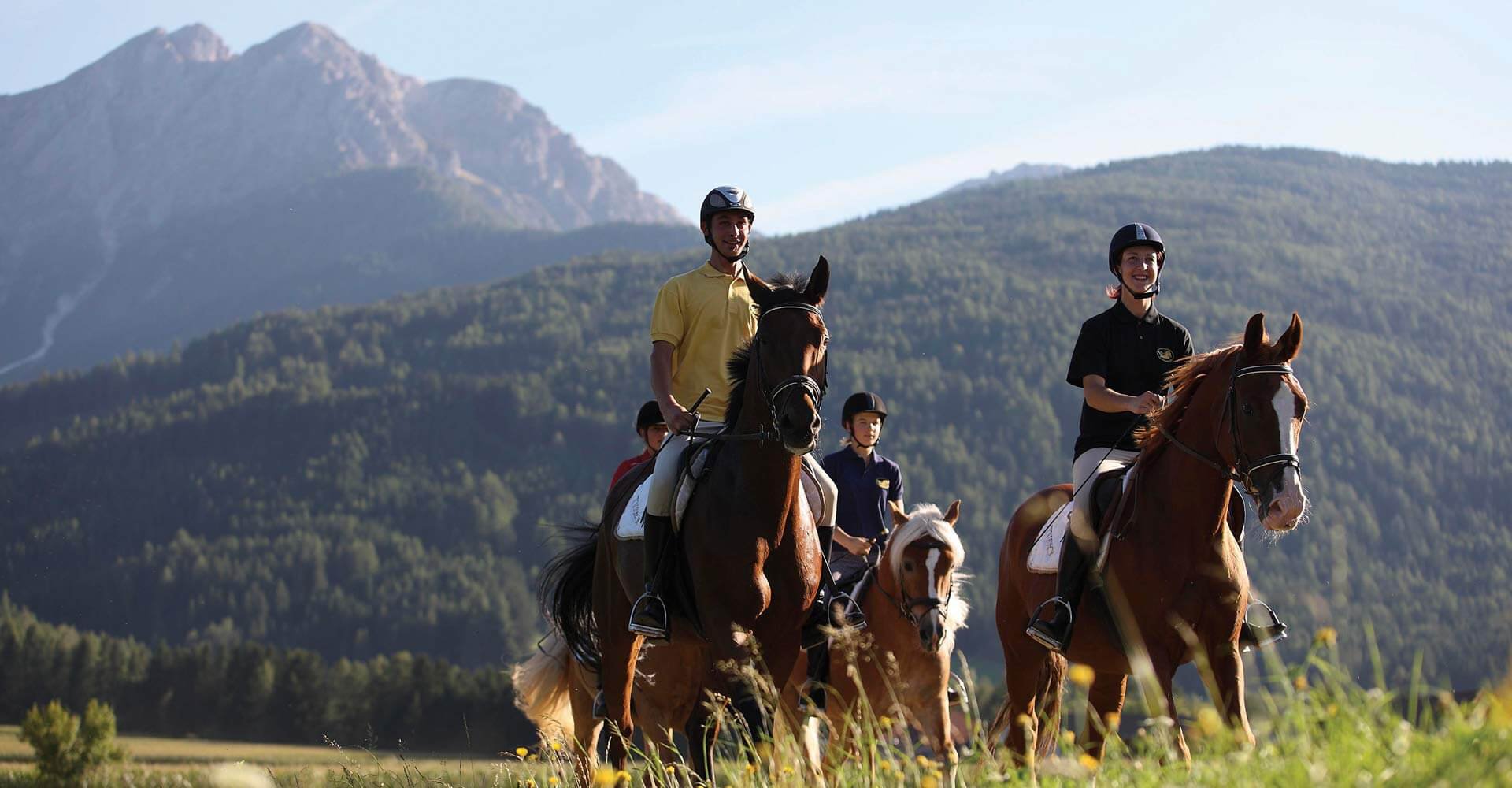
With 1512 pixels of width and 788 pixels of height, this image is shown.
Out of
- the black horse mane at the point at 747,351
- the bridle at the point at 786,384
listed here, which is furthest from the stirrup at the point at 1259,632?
the black horse mane at the point at 747,351

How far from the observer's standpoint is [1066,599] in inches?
332

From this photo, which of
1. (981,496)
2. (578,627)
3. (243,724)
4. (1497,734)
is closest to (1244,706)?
(1497,734)

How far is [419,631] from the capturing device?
142500mm

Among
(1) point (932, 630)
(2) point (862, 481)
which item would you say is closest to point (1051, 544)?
(1) point (932, 630)

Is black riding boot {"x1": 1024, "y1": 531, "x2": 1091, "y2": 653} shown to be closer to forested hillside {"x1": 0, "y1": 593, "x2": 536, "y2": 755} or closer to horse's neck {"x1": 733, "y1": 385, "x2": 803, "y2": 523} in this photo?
horse's neck {"x1": 733, "y1": 385, "x2": 803, "y2": 523}

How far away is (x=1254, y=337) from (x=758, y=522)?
2772 mm

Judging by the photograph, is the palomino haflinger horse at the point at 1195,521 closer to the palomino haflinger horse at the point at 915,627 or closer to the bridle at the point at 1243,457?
the bridle at the point at 1243,457

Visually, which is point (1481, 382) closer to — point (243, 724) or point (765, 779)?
point (243, 724)

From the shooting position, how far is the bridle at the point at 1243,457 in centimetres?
710

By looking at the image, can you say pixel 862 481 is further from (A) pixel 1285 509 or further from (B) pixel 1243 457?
(A) pixel 1285 509

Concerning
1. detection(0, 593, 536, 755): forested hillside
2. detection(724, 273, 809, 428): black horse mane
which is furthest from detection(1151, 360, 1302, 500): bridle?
detection(0, 593, 536, 755): forested hillside

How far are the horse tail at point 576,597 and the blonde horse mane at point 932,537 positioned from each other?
8.07 feet

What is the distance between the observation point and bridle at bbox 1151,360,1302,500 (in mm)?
7098

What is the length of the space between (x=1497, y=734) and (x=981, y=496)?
166 m
